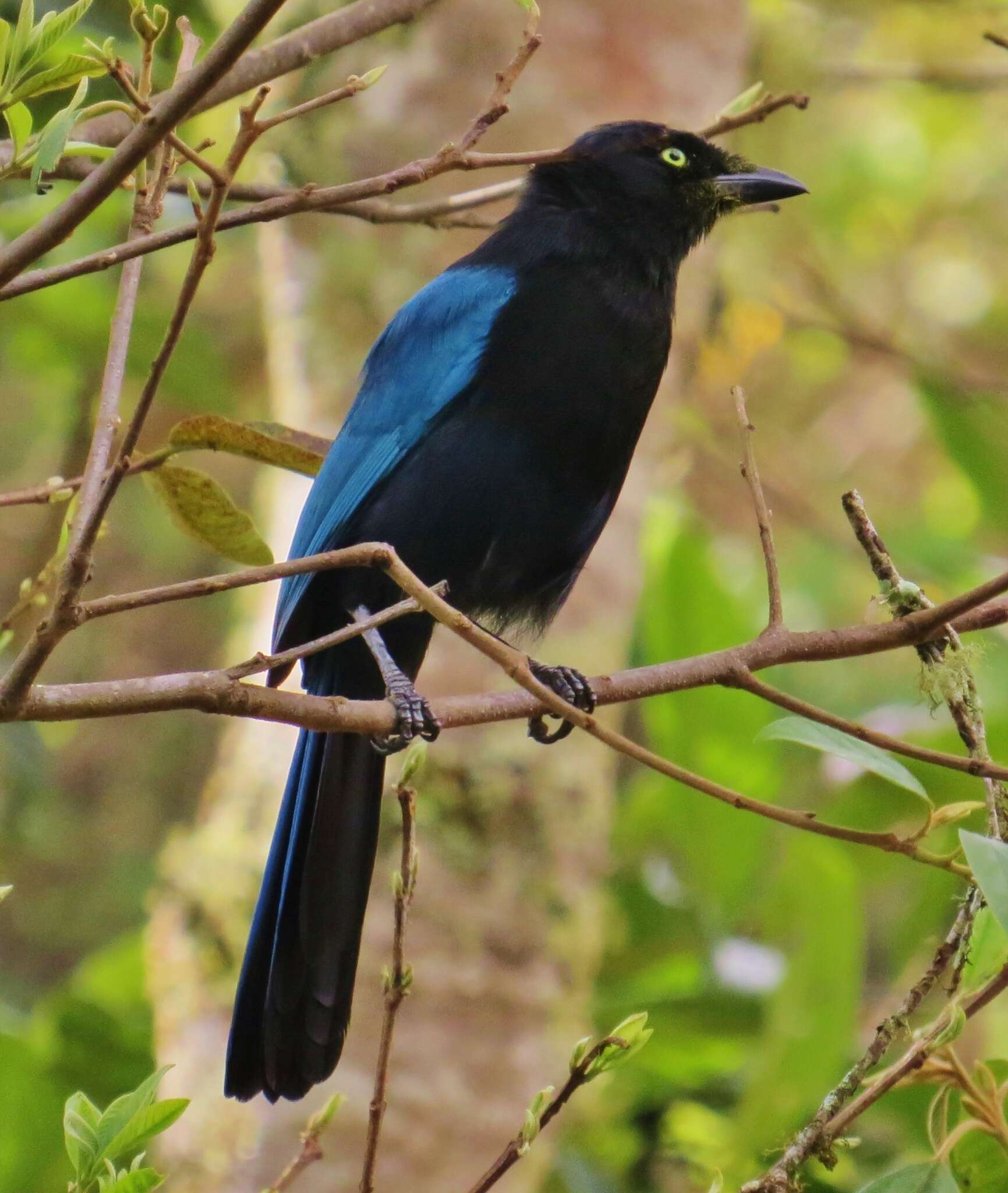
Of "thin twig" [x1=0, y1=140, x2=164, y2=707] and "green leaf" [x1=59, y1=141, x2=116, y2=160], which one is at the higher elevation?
"green leaf" [x1=59, y1=141, x2=116, y2=160]

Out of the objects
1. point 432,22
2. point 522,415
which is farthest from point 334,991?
point 432,22

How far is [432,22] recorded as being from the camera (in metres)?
4.38

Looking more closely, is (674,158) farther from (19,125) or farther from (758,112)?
(19,125)

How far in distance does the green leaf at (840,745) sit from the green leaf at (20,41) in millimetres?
1080

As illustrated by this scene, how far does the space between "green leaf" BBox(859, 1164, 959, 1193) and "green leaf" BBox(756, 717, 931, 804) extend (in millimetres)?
420

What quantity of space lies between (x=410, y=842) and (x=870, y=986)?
3888mm

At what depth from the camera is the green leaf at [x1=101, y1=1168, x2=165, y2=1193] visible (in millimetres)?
1568

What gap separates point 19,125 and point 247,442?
582 millimetres


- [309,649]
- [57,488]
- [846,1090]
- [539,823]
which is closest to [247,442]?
[57,488]

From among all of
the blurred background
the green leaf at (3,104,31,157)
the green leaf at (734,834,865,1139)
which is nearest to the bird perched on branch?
the blurred background

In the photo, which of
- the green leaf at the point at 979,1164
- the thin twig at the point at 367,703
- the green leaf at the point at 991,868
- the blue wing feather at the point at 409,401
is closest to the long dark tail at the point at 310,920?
the blue wing feather at the point at 409,401

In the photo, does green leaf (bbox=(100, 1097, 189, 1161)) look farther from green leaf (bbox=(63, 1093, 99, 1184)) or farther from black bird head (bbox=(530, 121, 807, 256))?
black bird head (bbox=(530, 121, 807, 256))

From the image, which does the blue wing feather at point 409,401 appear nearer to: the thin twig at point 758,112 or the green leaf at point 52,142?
the thin twig at point 758,112

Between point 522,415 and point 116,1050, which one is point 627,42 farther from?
point 116,1050
